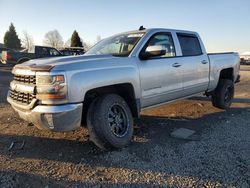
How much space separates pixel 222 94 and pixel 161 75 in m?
2.72

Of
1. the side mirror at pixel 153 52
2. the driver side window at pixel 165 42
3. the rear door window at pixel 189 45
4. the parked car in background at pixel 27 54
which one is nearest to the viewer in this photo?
the side mirror at pixel 153 52

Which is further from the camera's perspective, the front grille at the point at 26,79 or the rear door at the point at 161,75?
the rear door at the point at 161,75

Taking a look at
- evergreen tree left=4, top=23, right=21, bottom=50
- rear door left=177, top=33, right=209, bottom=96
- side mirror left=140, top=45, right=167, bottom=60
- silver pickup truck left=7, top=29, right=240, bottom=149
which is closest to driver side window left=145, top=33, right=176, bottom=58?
silver pickup truck left=7, top=29, right=240, bottom=149

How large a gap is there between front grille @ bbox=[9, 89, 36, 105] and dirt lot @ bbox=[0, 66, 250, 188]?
794 millimetres

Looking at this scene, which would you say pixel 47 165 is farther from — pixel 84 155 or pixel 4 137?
pixel 4 137

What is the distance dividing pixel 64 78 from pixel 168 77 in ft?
7.38

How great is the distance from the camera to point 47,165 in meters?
3.88

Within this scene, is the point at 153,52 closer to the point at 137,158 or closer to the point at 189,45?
the point at 137,158

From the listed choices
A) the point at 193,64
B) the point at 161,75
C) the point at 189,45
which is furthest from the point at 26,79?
the point at 189,45

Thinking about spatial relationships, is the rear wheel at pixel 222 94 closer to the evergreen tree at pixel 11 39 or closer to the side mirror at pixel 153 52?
the side mirror at pixel 153 52

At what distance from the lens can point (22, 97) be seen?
4.21 m

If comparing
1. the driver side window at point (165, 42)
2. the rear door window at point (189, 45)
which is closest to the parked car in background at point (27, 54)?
the rear door window at point (189, 45)

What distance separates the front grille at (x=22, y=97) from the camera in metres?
4.02

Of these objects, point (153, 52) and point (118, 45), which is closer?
point (153, 52)
